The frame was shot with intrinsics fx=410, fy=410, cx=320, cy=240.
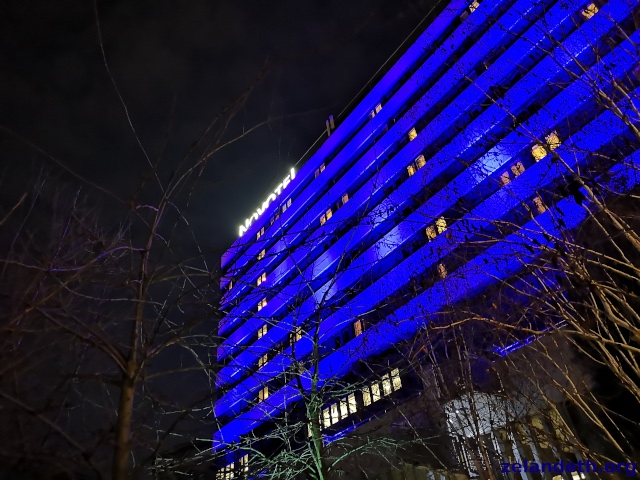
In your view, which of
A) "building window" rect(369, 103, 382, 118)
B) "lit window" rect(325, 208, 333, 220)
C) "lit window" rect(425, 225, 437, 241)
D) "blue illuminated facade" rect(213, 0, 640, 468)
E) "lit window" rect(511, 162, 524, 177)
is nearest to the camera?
"blue illuminated facade" rect(213, 0, 640, 468)

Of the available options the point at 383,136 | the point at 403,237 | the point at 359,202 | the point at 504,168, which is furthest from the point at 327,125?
the point at 504,168

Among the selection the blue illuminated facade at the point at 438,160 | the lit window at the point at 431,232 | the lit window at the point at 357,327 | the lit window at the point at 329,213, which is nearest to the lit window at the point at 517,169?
the blue illuminated facade at the point at 438,160

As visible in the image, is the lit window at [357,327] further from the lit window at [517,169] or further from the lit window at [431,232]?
the lit window at [517,169]

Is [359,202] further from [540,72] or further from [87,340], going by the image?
[87,340]

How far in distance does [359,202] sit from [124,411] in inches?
1392

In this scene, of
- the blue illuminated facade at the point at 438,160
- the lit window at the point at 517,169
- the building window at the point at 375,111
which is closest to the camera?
the blue illuminated facade at the point at 438,160

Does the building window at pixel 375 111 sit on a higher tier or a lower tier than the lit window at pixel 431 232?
higher

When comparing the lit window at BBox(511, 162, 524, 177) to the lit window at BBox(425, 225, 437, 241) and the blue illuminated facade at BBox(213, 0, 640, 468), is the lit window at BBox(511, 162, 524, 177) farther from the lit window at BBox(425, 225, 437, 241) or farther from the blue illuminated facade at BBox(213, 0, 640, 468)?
the lit window at BBox(425, 225, 437, 241)

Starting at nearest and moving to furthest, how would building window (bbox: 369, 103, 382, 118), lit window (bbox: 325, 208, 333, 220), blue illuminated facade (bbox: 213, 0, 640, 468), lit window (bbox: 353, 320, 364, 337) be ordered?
blue illuminated facade (bbox: 213, 0, 640, 468), lit window (bbox: 353, 320, 364, 337), lit window (bbox: 325, 208, 333, 220), building window (bbox: 369, 103, 382, 118)

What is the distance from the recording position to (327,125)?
4881 cm

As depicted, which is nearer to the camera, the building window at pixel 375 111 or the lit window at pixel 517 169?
the lit window at pixel 517 169

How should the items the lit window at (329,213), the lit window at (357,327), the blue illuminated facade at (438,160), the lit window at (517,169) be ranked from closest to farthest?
the blue illuminated facade at (438,160) < the lit window at (517,169) < the lit window at (357,327) < the lit window at (329,213)

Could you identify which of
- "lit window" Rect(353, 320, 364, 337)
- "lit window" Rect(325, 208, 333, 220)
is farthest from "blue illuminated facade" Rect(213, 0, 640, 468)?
"lit window" Rect(353, 320, 364, 337)

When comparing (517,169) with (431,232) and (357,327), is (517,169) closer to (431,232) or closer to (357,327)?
(431,232)
